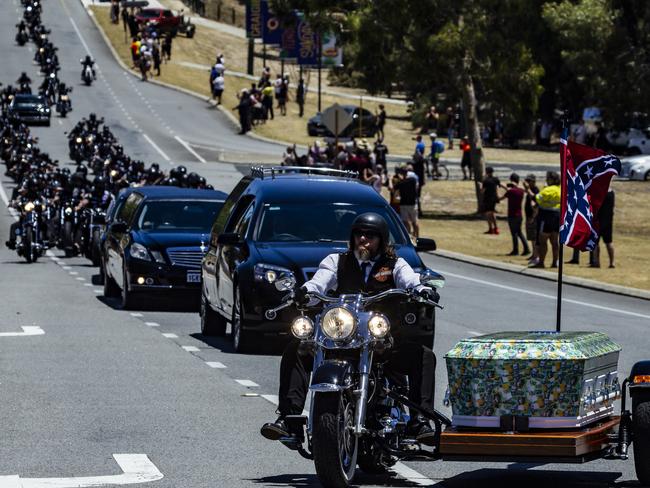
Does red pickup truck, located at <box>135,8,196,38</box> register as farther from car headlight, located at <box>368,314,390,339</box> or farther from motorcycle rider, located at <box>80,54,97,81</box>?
car headlight, located at <box>368,314,390,339</box>

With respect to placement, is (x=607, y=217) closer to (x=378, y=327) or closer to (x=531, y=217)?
(x=531, y=217)

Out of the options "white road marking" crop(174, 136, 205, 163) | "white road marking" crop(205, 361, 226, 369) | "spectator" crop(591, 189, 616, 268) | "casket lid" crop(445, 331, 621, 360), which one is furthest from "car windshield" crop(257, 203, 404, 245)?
"white road marking" crop(174, 136, 205, 163)

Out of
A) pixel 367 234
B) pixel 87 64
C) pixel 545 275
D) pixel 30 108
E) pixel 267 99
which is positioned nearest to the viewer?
pixel 367 234

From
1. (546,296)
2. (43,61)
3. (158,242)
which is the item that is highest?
(43,61)

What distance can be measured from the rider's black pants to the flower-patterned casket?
0.16 m

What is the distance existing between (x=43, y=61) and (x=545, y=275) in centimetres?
6326

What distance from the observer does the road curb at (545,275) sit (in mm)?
28281

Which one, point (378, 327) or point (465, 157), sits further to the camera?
point (465, 157)

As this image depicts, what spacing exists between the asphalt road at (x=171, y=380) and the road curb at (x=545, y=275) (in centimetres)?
35

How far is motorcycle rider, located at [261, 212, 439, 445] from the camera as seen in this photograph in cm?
951

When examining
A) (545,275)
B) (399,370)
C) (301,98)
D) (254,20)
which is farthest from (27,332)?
(254,20)

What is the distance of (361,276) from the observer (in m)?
9.81

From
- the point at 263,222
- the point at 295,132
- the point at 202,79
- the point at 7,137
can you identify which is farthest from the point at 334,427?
the point at 202,79

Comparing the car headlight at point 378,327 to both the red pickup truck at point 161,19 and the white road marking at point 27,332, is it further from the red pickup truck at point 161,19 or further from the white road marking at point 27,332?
the red pickup truck at point 161,19
